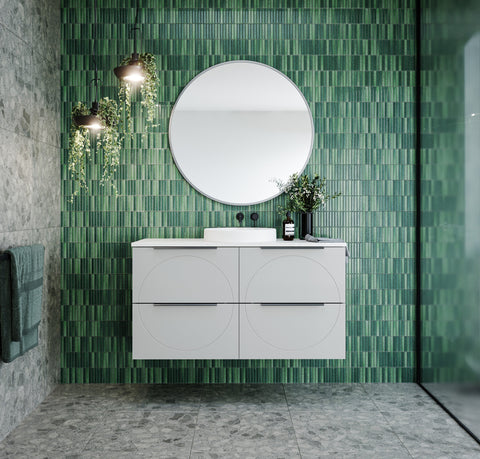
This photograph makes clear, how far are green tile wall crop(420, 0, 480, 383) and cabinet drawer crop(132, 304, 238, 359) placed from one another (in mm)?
Result: 1110

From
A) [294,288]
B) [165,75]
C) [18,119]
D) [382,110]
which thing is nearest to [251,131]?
[165,75]

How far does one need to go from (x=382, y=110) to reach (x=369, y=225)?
705 millimetres

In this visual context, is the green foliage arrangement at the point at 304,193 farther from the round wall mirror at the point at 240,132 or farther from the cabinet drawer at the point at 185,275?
the cabinet drawer at the point at 185,275

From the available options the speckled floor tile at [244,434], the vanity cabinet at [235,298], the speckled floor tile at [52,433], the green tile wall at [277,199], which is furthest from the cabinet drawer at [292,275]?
the speckled floor tile at [52,433]

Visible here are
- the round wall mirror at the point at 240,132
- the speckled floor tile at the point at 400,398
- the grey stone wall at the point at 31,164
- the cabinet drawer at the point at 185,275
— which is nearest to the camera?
the grey stone wall at the point at 31,164

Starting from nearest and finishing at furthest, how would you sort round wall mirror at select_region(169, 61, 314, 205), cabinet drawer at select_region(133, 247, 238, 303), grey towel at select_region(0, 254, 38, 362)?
grey towel at select_region(0, 254, 38, 362) → cabinet drawer at select_region(133, 247, 238, 303) → round wall mirror at select_region(169, 61, 314, 205)

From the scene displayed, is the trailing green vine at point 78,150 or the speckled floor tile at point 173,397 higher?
the trailing green vine at point 78,150

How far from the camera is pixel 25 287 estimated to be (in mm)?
2219

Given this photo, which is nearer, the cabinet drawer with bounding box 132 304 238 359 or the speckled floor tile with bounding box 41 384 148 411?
the cabinet drawer with bounding box 132 304 238 359

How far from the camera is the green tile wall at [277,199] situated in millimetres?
2924

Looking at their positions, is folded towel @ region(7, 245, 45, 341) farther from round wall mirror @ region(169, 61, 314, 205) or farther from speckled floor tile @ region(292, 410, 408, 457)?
speckled floor tile @ region(292, 410, 408, 457)

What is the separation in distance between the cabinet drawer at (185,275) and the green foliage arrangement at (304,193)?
58 centimetres

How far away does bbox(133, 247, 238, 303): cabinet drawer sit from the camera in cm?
248

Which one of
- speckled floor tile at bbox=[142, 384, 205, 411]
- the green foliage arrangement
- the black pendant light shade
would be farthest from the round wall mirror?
speckled floor tile at bbox=[142, 384, 205, 411]
